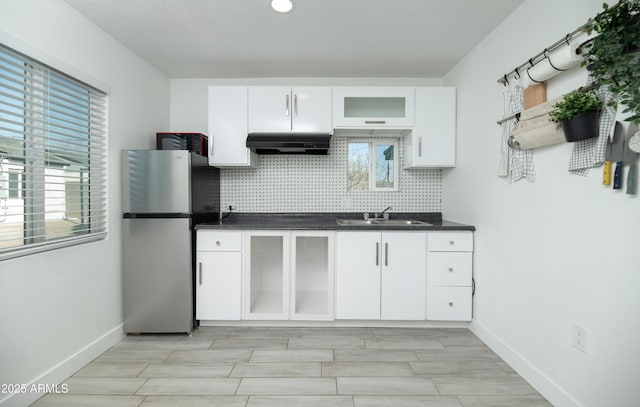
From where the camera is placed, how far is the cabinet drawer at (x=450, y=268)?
8.47 feet

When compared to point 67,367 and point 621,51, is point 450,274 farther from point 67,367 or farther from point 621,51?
point 67,367

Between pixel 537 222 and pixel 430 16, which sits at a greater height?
pixel 430 16

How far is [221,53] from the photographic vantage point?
2654 millimetres

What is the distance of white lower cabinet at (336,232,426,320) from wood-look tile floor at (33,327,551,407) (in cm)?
19

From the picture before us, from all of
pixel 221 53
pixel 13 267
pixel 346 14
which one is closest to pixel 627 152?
pixel 346 14

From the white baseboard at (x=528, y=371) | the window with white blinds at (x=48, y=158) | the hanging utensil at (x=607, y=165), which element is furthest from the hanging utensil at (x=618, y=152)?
the window with white blinds at (x=48, y=158)

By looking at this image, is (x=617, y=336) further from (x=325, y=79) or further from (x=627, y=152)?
(x=325, y=79)

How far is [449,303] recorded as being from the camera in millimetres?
2590

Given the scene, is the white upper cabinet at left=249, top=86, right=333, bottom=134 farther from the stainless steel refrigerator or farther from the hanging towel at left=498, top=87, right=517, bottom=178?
the hanging towel at left=498, top=87, right=517, bottom=178

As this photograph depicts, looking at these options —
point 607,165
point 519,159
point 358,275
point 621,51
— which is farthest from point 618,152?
point 358,275

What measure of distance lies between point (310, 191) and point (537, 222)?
2035 mm

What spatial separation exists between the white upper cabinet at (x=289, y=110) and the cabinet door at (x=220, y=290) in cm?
127

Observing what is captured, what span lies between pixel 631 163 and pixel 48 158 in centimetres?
309

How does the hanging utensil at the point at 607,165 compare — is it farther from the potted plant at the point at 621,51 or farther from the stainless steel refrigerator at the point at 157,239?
the stainless steel refrigerator at the point at 157,239
